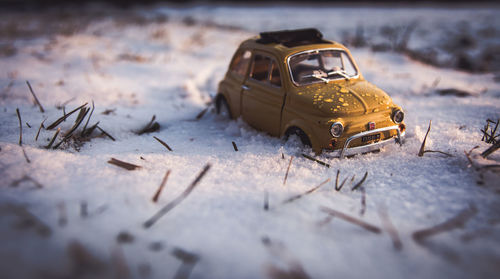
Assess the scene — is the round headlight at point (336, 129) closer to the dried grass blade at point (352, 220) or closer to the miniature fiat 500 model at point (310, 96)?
the miniature fiat 500 model at point (310, 96)

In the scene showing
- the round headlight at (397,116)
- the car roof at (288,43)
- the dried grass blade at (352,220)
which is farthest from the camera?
the car roof at (288,43)

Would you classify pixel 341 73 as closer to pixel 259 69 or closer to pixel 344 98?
pixel 344 98

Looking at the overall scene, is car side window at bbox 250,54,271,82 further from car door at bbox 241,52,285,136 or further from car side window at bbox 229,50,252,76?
car side window at bbox 229,50,252,76

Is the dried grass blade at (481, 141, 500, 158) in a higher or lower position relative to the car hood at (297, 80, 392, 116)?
lower

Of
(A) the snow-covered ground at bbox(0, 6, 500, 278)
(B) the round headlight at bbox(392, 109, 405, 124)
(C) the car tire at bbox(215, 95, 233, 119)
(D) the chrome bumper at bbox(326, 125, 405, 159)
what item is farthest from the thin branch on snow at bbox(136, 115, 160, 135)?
(B) the round headlight at bbox(392, 109, 405, 124)

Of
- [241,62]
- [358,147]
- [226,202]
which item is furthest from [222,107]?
[226,202]

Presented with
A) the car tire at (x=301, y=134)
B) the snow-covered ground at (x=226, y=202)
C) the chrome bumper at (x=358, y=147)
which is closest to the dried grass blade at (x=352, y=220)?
the snow-covered ground at (x=226, y=202)
